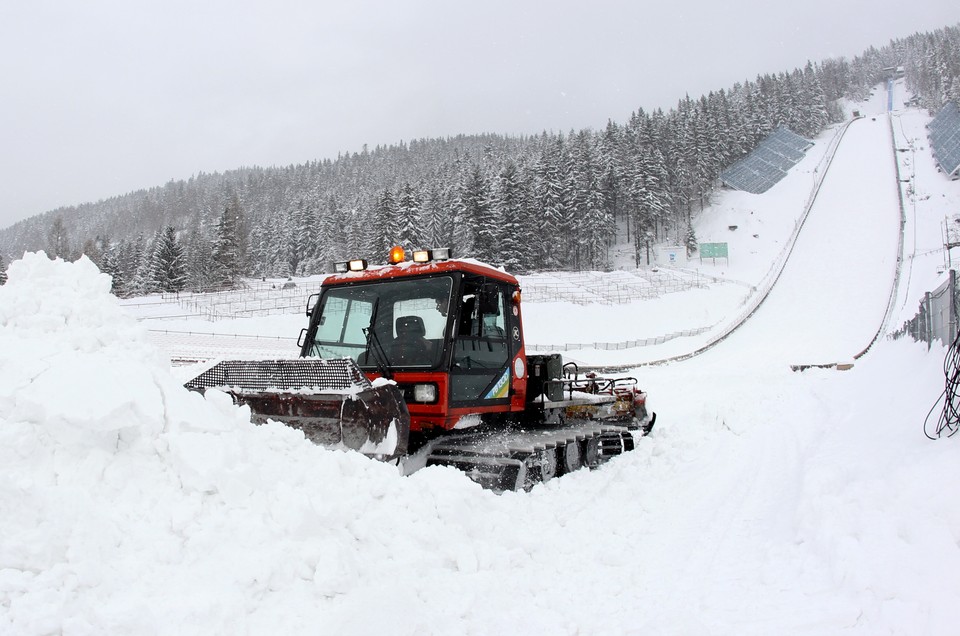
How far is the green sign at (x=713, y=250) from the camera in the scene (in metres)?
67.0

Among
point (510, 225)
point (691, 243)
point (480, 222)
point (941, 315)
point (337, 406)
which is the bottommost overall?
point (337, 406)

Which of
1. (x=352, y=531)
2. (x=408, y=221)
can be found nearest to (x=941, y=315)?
(x=352, y=531)

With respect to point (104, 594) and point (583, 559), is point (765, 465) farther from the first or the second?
point (104, 594)

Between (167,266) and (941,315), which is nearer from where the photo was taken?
(941,315)

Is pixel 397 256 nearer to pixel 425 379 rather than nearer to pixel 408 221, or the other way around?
pixel 425 379

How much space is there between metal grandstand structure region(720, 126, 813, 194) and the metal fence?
80747mm

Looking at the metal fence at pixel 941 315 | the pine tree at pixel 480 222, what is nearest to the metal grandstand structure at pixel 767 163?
the pine tree at pixel 480 222

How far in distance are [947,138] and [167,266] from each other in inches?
4194

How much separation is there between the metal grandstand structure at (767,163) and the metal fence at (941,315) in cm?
8075

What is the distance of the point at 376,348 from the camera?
6.88 meters

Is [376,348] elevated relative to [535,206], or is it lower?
lower

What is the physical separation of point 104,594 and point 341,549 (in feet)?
4.03

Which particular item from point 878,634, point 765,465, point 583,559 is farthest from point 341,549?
point 765,465

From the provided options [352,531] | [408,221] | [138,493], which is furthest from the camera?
[408,221]
